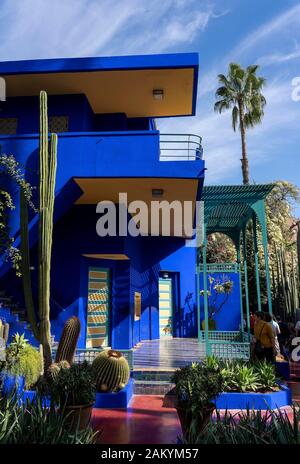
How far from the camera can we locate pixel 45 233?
7035 millimetres

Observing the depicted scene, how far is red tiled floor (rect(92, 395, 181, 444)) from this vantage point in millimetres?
5234

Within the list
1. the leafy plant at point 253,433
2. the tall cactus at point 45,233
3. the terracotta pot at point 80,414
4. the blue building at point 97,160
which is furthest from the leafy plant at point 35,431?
the blue building at point 97,160

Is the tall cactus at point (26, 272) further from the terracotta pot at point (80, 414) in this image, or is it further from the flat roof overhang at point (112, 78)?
the flat roof overhang at point (112, 78)

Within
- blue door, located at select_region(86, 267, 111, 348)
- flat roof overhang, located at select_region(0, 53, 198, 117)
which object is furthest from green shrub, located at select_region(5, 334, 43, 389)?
flat roof overhang, located at select_region(0, 53, 198, 117)

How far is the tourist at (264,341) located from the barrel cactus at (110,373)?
279 centimetres

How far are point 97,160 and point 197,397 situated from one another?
6.32m

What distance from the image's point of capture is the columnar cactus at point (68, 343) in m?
7.29

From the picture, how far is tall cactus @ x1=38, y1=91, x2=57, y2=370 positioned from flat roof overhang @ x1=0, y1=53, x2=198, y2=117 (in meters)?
2.83

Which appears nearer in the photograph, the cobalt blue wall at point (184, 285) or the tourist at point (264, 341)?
the tourist at point (264, 341)

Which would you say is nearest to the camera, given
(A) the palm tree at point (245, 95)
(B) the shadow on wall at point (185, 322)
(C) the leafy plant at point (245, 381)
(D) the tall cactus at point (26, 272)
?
(C) the leafy plant at point (245, 381)

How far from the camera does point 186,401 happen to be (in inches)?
184

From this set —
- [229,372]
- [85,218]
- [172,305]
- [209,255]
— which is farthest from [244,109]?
[229,372]

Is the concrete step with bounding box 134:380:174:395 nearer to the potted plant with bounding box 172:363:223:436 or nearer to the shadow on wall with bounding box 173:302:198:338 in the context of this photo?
the potted plant with bounding box 172:363:223:436

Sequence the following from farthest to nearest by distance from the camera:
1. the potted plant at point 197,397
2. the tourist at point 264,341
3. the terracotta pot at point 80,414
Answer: the tourist at point 264,341
the terracotta pot at point 80,414
the potted plant at point 197,397
